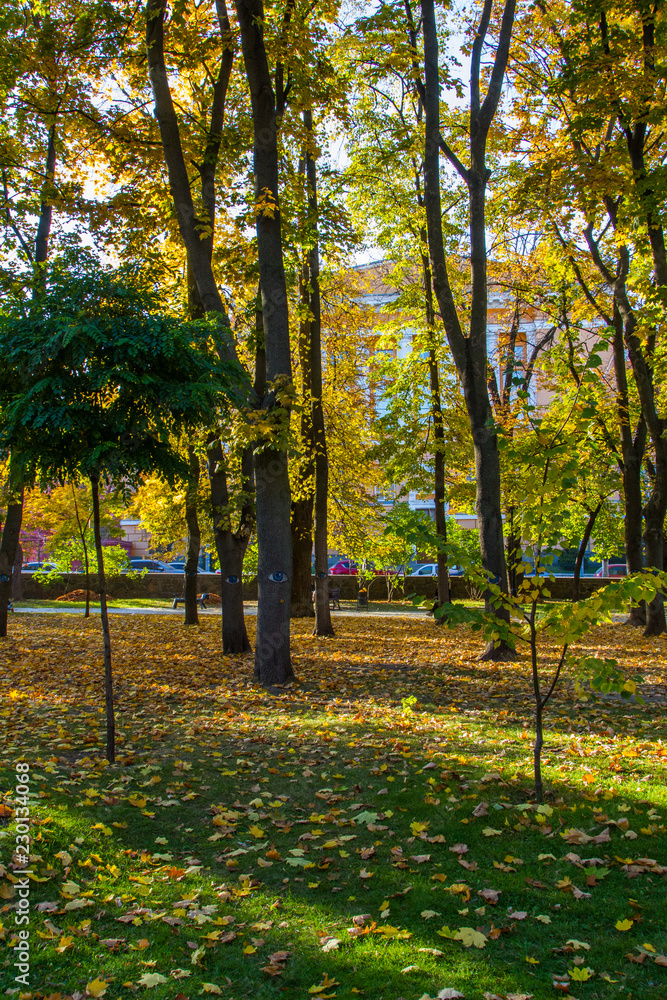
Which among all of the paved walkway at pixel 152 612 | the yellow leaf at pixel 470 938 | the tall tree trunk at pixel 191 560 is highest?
the tall tree trunk at pixel 191 560

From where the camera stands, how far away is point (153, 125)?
11508 millimetres

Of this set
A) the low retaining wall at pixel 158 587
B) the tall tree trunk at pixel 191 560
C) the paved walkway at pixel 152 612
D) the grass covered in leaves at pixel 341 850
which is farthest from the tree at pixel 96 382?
the low retaining wall at pixel 158 587

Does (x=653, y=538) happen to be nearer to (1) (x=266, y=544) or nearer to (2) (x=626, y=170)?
(2) (x=626, y=170)

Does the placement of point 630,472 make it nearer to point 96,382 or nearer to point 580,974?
point 96,382

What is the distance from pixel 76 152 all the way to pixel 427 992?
623 inches

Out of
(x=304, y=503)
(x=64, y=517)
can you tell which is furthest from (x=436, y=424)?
(x=64, y=517)

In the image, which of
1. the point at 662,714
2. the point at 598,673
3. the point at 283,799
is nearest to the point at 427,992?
the point at 598,673

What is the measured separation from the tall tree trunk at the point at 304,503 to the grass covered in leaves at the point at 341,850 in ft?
30.2

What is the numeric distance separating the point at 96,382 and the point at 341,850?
3.77 metres

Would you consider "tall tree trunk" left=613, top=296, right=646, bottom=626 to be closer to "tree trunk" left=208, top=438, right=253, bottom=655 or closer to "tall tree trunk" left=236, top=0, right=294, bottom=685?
"tree trunk" left=208, top=438, right=253, bottom=655

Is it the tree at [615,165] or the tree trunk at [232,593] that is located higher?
the tree at [615,165]

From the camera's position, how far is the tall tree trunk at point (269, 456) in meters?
8.77

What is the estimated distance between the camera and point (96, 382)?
5223mm

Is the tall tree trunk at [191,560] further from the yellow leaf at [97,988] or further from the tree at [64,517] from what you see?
the yellow leaf at [97,988]
